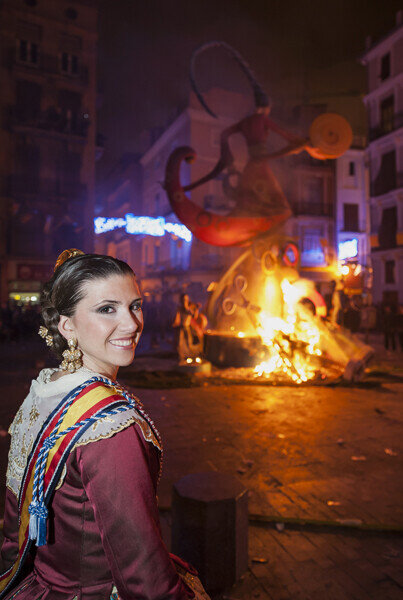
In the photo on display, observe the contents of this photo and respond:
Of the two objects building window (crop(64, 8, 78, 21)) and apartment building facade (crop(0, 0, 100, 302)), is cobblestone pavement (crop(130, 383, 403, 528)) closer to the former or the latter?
apartment building facade (crop(0, 0, 100, 302))

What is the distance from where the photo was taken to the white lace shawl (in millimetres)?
1379

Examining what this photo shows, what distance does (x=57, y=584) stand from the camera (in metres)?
1.45

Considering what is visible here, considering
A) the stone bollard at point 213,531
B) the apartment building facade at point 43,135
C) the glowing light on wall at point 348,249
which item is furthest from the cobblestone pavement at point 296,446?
the glowing light on wall at point 348,249

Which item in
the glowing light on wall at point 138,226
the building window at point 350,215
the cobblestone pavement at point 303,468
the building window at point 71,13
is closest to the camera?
the cobblestone pavement at point 303,468

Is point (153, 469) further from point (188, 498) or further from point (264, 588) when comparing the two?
point (264, 588)

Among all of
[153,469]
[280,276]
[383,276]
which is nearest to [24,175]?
[280,276]

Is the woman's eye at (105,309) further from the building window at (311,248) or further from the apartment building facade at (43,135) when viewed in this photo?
the building window at (311,248)

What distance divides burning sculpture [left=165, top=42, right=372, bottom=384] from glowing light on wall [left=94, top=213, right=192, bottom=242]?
27.5ft

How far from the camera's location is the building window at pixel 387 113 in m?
29.4

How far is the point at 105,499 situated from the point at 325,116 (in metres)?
12.8

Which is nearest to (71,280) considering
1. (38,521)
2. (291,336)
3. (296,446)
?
(38,521)

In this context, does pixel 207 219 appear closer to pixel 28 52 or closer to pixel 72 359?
pixel 72 359

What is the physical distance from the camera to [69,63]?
1080 inches

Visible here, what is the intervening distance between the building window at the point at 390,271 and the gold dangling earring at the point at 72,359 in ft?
98.8
